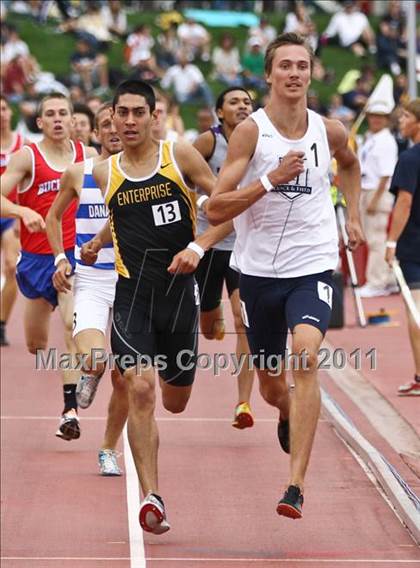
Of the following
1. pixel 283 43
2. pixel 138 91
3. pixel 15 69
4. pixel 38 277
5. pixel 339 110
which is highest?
pixel 283 43

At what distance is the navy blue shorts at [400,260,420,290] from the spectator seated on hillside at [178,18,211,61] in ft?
71.9

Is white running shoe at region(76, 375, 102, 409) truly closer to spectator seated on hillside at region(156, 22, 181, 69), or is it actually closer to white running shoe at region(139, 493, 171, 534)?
white running shoe at region(139, 493, 171, 534)

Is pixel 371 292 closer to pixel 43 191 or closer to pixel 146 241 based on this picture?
pixel 43 191

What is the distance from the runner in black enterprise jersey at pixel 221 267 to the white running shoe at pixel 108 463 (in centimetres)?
110

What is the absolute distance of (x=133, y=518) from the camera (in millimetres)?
10289

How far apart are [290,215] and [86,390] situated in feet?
7.59

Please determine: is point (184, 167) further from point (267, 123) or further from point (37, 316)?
point (37, 316)

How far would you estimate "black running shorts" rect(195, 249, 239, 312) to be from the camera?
12.5m

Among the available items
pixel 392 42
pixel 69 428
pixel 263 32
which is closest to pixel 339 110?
pixel 392 42

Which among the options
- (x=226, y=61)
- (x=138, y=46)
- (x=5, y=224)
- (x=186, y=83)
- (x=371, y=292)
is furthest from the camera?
(x=226, y=61)

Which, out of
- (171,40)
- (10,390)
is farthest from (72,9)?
(10,390)

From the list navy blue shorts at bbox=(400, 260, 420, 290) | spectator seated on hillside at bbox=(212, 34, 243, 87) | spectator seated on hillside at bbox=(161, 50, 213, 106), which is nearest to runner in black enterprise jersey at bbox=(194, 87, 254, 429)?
navy blue shorts at bbox=(400, 260, 420, 290)

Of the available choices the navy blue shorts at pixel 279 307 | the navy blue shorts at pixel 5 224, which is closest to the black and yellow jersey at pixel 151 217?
the navy blue shorts at pixel 279 307

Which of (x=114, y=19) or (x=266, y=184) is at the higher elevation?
(x=266, y=184)
